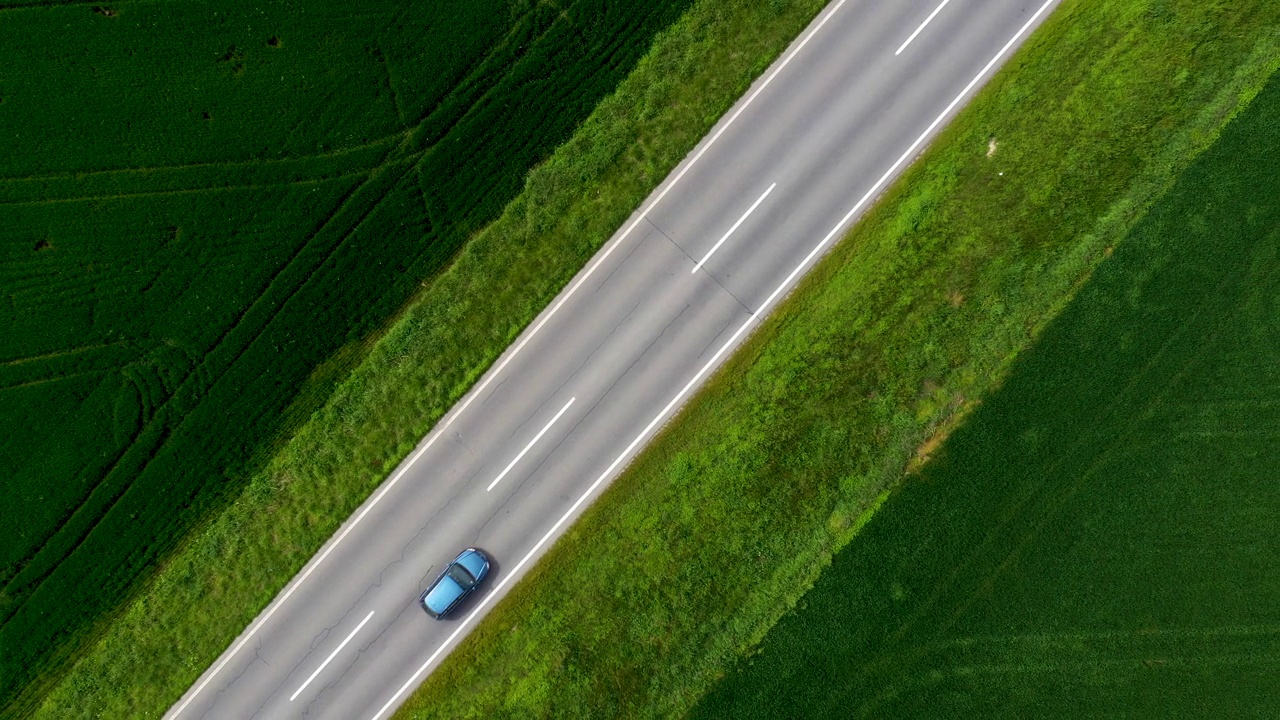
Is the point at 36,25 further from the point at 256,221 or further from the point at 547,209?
the point at 547,209

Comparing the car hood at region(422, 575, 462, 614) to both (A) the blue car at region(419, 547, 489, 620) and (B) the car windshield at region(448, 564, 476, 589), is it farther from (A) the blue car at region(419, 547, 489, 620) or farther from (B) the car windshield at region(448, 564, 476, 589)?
(B) the car windshield at region(448, 564, 476, 589)

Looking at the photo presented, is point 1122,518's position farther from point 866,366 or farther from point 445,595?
point 445,595

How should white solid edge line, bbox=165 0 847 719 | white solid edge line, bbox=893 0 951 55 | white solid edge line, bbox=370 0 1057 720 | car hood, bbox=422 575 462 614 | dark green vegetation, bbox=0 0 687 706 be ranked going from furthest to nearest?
1. dark green vegetation, bbox=0 0 687 706
2. white solid edge line, bbox=165 0 847 719
3. white solid edge line, bbox=893 0 951 55
4. white solid edge line, bbox=370 0 1057 720
5. car hood, bbox=422 575 462 614

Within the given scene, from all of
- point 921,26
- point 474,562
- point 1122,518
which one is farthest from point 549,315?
point 1122,518

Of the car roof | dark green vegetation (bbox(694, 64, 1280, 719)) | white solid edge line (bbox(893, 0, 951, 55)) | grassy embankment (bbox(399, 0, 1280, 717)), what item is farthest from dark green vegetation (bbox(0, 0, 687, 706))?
dark green vegetation (bbox(694, 64, 1280, 719))

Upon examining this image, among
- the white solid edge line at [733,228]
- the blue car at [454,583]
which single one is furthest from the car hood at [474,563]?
the white solid edge line at [733,228]

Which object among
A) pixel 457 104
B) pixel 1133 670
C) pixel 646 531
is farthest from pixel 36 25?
pixel 1133 670

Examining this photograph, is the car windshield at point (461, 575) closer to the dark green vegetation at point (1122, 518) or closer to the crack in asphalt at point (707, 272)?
the dark green vegetation at point (1122, 518)
